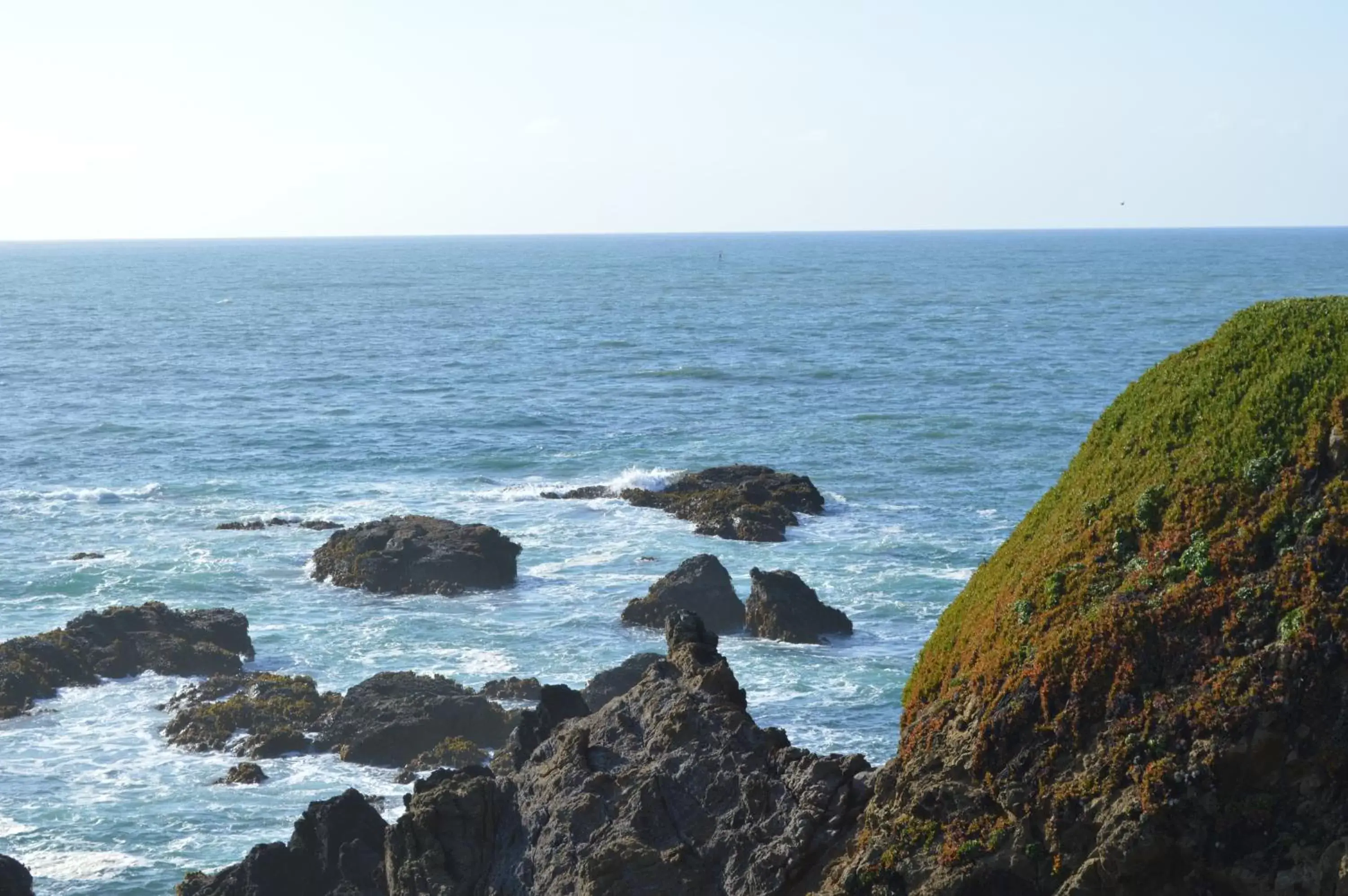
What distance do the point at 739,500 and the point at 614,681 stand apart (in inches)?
853

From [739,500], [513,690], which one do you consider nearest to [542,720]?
[513,690]

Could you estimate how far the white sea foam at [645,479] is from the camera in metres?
61.3

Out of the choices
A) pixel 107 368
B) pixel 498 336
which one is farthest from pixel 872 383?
pixel 107 368

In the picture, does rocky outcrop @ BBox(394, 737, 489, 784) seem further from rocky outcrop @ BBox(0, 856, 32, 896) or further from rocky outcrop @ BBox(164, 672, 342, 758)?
rocky outcrop @ BBox(0, 856, 32, 896)

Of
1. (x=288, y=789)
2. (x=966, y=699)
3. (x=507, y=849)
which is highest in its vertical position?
(x=966, y=699)

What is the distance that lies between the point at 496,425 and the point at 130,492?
22.8m

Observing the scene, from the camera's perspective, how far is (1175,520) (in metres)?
17.7

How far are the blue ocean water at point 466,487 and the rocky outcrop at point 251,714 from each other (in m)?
0.80

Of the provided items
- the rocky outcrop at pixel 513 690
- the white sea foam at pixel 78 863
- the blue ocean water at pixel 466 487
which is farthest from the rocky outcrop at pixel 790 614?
the white sea foam at pixel 78 863

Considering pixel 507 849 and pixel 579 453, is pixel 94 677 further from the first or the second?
pixel 579 453

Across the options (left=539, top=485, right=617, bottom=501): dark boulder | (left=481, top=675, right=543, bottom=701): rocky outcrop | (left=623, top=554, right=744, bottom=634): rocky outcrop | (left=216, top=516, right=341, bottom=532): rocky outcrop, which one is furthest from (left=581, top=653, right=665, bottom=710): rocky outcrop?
(left=539, top=485, right=617, bottom=501): dark boulder

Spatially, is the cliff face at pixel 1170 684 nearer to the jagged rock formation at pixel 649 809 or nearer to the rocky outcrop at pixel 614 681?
the jagged rock formation at pixel 649 809

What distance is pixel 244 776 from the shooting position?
3170 cm

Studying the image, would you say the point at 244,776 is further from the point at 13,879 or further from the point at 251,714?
the point at 13,879
